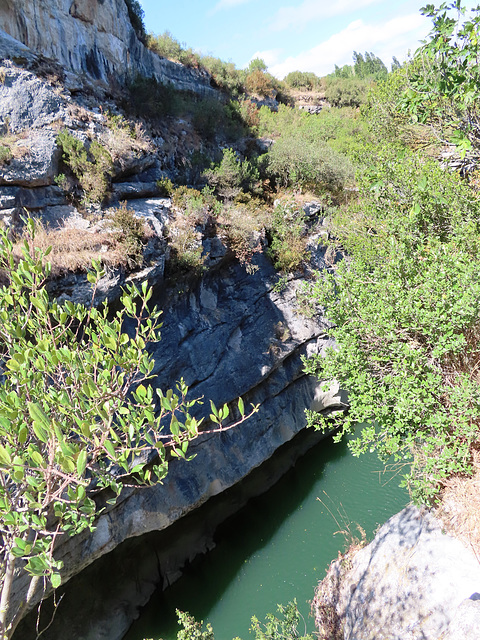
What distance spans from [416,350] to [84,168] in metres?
8.72

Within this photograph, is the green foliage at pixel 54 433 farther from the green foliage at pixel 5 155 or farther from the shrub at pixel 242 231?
the shrub at pixel 242 231

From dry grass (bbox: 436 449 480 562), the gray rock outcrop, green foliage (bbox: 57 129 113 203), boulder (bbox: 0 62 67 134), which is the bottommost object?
dry grass (bbox: 436 449 480 562)

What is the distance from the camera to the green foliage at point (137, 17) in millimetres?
14054

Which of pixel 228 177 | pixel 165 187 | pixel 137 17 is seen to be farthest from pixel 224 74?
pixel 165 187

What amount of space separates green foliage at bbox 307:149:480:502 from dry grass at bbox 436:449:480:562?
17 centimetres

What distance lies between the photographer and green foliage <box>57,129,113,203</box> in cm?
862

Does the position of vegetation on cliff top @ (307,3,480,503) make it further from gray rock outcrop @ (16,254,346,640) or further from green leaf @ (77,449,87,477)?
green leaf @ (77,449,87,477)

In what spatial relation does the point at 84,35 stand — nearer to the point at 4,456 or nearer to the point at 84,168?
the point at 84,168

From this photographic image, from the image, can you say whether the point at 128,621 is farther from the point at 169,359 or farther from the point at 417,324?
the point at 417,324

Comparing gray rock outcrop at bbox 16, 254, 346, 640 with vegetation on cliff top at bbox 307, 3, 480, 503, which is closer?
vegetation on cliff top at bbox 307, 3, 480, 503

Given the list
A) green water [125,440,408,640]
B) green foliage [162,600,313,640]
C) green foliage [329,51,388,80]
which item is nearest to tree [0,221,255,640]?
green foliage [162,600,313,640]

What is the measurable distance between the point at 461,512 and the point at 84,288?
718 centimetres

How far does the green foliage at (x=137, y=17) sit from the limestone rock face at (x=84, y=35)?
850mm

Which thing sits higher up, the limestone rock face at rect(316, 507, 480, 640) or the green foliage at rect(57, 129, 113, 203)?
the green foliage at rect(57, 129, 113, 203)
